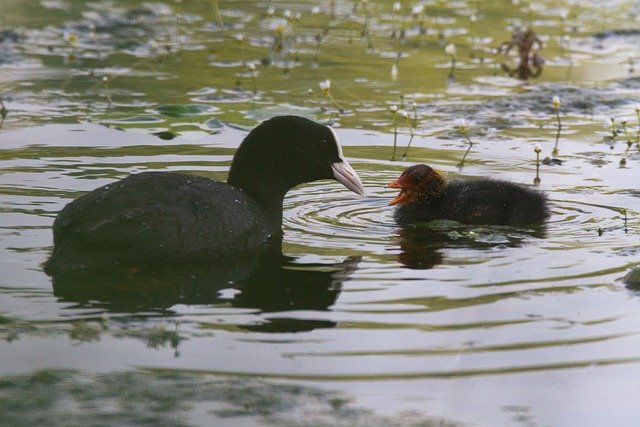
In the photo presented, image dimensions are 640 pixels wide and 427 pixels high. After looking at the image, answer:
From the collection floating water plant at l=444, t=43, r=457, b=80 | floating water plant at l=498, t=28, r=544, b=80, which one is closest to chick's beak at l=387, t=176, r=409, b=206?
floating water plant at l=444, t=43, r=457, b=80

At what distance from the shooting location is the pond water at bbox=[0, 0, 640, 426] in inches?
180

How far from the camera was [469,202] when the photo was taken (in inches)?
311

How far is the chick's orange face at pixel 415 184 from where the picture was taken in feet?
26.5

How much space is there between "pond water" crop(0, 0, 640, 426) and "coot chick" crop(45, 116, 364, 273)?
169 millimetres

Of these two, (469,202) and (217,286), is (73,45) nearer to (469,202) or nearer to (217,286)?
(469,202)

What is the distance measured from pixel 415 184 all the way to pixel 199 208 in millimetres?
1972

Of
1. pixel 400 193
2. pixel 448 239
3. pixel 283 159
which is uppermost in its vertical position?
pixel 283 159

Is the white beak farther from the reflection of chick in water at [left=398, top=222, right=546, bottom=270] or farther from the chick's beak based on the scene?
the chick's beak

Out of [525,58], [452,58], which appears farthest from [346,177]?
[452,58]

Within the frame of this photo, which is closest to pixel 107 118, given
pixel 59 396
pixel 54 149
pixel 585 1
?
pixel 54 149

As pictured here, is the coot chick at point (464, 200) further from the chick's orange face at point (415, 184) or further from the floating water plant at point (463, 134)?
the floating water plant at point (463, 134)

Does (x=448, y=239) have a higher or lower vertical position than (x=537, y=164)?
lower

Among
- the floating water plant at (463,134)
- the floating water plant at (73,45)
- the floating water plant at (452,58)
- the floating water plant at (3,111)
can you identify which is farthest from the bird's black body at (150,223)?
the floating water plant at (73,45)

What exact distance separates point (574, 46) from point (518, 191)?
7.56 metres
